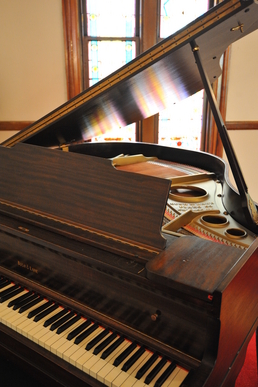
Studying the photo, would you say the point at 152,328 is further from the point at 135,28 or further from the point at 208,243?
the point at 135,28

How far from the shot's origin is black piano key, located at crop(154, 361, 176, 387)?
4.24 ft

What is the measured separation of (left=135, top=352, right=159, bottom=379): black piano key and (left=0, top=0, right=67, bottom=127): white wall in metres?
4.90

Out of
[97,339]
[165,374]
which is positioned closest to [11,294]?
[97,339]

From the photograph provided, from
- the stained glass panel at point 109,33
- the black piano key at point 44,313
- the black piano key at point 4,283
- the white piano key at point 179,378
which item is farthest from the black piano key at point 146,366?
the stained glass panel at point 109,33

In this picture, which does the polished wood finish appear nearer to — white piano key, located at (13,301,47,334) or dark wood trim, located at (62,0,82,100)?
white piano key, located at (13,301,47,334)

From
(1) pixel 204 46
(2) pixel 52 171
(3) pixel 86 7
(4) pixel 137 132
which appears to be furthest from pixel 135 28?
(2) pixel 52 171

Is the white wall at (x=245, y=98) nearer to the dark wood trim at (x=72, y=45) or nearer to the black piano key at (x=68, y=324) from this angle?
the dark wood trim at (x=72, y=45)

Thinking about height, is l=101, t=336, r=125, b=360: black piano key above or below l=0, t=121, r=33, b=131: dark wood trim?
below

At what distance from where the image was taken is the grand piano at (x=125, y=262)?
4.43ft

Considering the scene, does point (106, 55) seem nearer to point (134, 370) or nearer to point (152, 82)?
point (152, 82)

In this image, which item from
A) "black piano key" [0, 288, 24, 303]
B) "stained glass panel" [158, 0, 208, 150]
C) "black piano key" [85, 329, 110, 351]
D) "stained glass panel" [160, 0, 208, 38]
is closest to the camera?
"black piano key" [85, 329, 110, 351]

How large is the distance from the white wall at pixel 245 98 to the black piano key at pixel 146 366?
4976 millimetres

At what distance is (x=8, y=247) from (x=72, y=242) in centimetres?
53

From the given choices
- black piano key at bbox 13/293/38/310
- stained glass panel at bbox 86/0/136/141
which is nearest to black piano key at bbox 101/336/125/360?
black piano key at bbox 13/293/38/310
